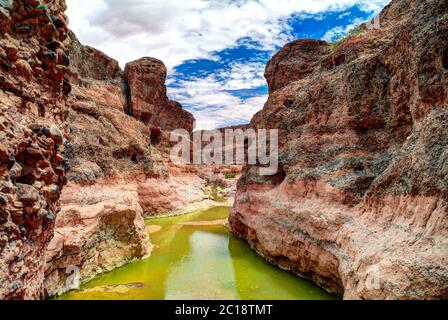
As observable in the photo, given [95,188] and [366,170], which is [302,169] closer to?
[366,170]

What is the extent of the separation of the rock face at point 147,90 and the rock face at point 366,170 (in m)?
21.2

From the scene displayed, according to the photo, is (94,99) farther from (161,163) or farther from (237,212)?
(237,212)

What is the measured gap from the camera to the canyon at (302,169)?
5543mm

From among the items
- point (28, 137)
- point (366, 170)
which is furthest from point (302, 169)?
point (28, 137)

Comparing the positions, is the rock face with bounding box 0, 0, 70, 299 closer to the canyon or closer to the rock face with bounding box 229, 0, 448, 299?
the canyon

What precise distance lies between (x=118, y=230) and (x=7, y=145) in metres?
9.71

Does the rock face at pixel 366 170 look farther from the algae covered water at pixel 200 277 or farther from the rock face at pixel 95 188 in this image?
the rock face at pixel 95 188

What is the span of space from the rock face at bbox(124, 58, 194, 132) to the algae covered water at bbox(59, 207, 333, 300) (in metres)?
20.8

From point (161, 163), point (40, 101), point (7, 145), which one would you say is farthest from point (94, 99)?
point (7, 145)

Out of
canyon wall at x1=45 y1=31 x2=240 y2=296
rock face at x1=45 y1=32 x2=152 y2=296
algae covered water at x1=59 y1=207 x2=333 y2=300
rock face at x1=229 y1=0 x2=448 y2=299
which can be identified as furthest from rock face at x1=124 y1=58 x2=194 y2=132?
rock face at x1=229 y1=0 x2=448 y2=299

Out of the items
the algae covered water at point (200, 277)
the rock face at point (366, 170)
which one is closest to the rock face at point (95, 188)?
the algae covered water at point (200, 277)

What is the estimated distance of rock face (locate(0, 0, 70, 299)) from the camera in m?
5.14

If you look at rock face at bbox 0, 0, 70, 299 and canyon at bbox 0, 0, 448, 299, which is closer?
rock face at bbox 0, 0, 70, 299

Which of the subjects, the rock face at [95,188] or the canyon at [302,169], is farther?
the rock face at [95,188]
